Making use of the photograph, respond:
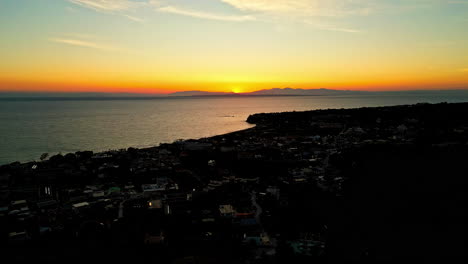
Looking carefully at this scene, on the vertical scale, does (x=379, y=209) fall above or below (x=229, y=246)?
above

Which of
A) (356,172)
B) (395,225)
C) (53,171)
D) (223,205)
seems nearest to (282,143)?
(356,172)

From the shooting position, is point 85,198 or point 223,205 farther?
point 85,198

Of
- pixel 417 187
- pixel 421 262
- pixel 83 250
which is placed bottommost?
pixel 83 250

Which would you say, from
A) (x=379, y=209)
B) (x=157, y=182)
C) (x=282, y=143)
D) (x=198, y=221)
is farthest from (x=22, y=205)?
(x=282, y=143)

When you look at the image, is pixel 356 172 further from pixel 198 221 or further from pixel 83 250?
pixel 83 250

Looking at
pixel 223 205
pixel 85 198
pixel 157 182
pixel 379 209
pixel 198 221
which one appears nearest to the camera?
pixel 379 209

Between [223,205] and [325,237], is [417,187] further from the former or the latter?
[223,205]

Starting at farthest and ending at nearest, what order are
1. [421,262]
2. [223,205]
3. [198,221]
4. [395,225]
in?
[223,205], [198,221], [395,225], [421,262]

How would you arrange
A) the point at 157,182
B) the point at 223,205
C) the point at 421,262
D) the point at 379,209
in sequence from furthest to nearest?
the point at 157,182
the point at 223,205
the point at 379,209
the point at 421,262

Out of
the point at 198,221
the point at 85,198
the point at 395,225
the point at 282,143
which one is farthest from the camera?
the point at 282,143
